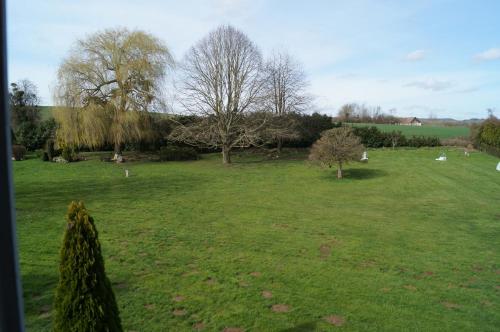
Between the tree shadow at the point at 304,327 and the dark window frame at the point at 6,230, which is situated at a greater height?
the dark window frame at the point at 6,230

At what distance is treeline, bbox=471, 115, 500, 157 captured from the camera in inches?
1251

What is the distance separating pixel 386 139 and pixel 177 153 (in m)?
22.7

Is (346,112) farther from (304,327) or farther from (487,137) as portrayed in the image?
(304,327)

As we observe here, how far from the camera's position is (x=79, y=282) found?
3414mm

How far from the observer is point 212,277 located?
747 centimetres

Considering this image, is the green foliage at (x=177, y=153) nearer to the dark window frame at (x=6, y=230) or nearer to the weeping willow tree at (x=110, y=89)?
the weeping willow tree at (x=110, y=89)

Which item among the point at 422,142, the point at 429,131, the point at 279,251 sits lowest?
the point at 279,251

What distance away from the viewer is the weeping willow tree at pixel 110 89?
87.4 ft

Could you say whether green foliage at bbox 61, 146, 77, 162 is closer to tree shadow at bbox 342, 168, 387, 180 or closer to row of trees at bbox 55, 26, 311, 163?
row of trees at bbox 55, 26, 311, 163

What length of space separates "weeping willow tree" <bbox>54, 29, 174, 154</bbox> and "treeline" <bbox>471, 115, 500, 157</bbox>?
1161 inches

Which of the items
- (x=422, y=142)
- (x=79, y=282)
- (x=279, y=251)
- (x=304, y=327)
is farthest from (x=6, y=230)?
(x=422, y=142)

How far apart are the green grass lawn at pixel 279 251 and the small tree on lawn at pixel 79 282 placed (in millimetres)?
2279

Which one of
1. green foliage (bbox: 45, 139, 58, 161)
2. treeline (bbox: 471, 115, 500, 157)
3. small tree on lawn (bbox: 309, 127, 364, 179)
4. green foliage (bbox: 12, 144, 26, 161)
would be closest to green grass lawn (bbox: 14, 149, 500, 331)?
small tree on lawn (bbox: 309, 127, 364, 179)

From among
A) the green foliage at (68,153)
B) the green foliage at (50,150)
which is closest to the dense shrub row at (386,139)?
the green foliage at (68,153)
